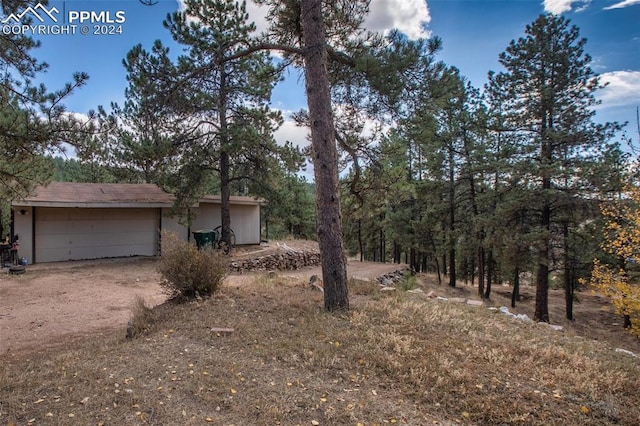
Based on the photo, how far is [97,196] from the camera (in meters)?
11.8

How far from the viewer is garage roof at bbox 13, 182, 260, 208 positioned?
10406mm

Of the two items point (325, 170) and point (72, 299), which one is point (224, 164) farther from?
A: point (325, 170)

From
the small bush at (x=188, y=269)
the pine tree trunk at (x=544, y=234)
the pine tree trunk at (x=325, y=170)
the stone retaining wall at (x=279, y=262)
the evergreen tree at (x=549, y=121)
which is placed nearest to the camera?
the pine tree trunk at (x=325, y=170)

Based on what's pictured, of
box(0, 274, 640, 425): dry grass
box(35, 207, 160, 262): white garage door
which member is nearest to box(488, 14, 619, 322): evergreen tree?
box(0, 274, 640, 425): dry grass

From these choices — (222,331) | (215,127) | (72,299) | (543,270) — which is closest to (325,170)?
(222,331)

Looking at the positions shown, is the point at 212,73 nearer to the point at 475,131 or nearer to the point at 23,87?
the point at 23,87

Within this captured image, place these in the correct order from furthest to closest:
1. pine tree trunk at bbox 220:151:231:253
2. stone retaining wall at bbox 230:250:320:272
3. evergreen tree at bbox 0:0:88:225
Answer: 1. pine tree trunk at bbox 220:151:231:253
2. stone retaining wall at bbox 230:250:320:272
3. evergreen tree at bbox 0:0:88:225

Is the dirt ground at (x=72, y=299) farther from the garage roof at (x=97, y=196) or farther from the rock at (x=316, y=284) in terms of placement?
the garage roof at (x=97, y=196)

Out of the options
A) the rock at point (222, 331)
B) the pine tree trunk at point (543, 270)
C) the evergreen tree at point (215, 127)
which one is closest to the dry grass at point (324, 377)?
the rock at point (222, 331)

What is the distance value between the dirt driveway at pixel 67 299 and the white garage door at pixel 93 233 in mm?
722

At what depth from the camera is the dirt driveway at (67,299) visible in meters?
4.99

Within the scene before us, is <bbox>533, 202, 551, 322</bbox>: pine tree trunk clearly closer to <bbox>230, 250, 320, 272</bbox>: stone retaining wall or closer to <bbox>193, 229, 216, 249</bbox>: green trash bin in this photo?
<bbox>230, 250, 320, 272</bbox>: stone retaining wall

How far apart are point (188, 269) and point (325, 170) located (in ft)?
8.72

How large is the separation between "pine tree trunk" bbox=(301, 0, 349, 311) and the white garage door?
33.9 feet
